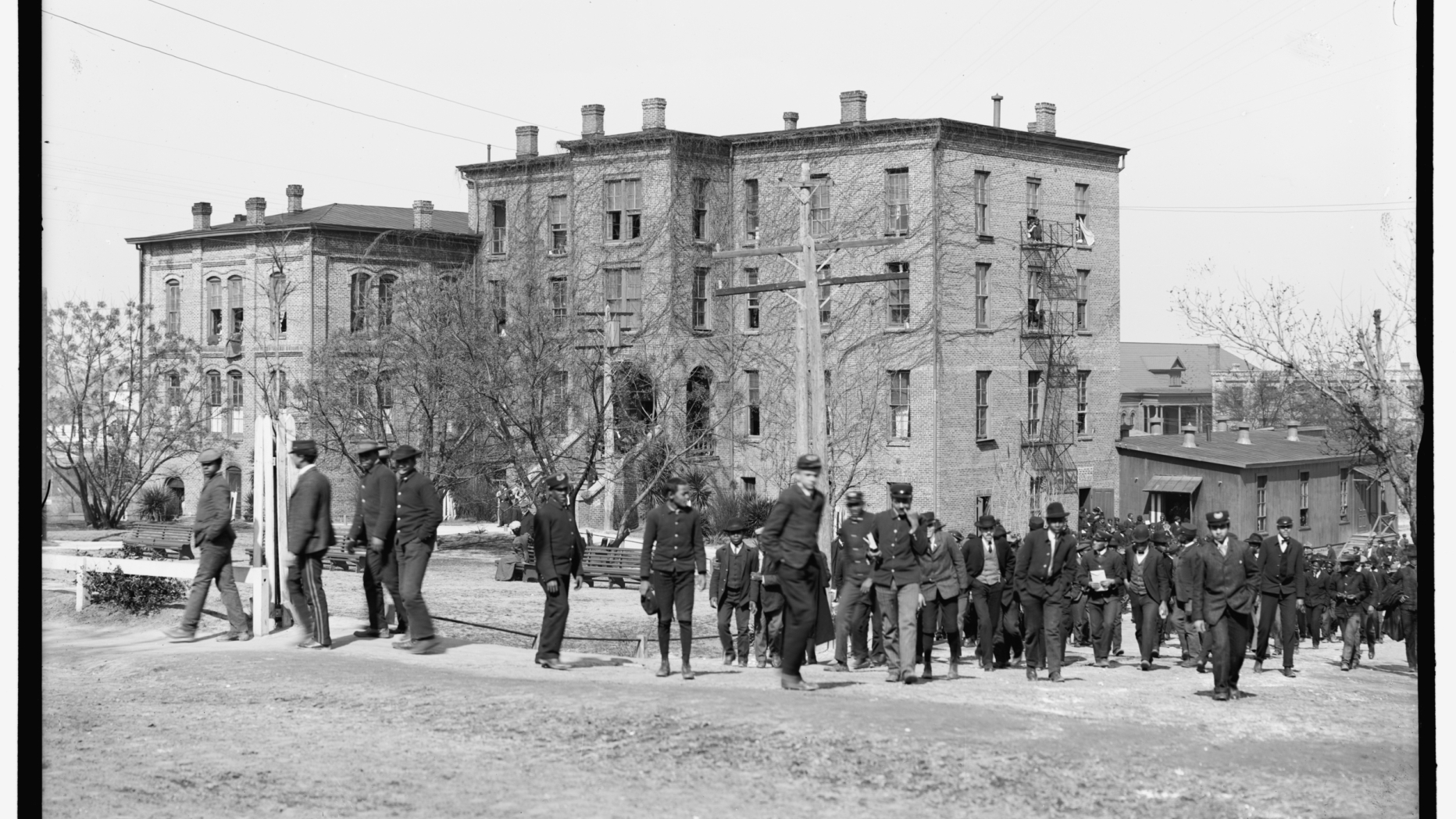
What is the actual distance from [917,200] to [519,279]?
44.2 feet

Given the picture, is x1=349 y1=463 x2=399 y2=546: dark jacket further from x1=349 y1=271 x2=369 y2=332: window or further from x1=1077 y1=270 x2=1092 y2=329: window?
x1=1077 y1=270 x2=1092 y2=329: window

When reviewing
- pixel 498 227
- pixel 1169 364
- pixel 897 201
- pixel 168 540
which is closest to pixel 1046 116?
Answer: pixel 897 201

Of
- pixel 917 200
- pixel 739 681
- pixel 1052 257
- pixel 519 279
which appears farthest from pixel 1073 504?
pixel 739 681

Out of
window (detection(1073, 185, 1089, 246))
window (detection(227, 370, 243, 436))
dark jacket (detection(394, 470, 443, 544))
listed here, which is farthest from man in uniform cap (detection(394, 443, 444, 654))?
window (detection(1073, 185, 1089, 246))

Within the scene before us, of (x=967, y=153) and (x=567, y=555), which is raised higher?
(x=967, y=153)

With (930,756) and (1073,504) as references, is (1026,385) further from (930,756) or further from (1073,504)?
(930,756)

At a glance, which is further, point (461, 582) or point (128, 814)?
point (461, 582)

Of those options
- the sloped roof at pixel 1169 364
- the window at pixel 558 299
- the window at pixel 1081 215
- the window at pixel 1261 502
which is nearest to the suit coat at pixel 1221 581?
the window at pixel 558 299

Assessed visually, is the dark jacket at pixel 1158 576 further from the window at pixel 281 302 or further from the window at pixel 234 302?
the window at pixel 234 302

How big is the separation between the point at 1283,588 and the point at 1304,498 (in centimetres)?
3884

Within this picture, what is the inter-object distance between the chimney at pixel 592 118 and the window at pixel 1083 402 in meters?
19.0

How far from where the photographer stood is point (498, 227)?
5666 cm

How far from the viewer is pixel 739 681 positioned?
15133 mm

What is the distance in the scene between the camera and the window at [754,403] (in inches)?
2012
